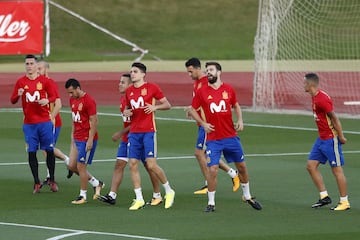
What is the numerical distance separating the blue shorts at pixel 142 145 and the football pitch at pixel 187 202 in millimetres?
836

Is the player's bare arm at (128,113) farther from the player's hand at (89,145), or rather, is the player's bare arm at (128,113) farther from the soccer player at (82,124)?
the player's hand at (89,145)

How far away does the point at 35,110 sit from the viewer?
65.7ft

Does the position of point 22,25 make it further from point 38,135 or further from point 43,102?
point 43,102

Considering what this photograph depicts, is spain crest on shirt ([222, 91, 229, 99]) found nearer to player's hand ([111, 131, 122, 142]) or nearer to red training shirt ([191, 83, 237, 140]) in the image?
red training shirt ([191, 83, 237, 140])

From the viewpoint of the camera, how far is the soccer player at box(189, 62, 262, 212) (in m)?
17.2

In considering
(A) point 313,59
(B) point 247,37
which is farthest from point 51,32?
(A) point 313,59

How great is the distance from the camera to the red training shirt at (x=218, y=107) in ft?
56.9

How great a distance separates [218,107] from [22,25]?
29.8m

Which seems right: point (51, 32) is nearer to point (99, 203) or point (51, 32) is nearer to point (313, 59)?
point (313, 59)

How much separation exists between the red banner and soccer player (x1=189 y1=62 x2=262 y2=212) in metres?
29.2

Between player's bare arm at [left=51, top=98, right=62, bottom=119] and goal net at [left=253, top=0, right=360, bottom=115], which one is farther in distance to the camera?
goal net at [left=253, top=0, right=360, bottom=115]

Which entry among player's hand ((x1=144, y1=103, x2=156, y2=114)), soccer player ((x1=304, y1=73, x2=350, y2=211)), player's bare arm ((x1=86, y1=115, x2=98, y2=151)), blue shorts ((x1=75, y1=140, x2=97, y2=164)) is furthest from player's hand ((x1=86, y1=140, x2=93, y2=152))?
soccer player ((x1=304, y1=73, x2=350, y2=211))

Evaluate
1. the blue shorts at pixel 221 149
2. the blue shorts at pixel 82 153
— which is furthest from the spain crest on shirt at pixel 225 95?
the blue shorts at pixel 82 153

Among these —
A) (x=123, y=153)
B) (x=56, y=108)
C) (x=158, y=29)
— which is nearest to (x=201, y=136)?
(x=123, y=153)
